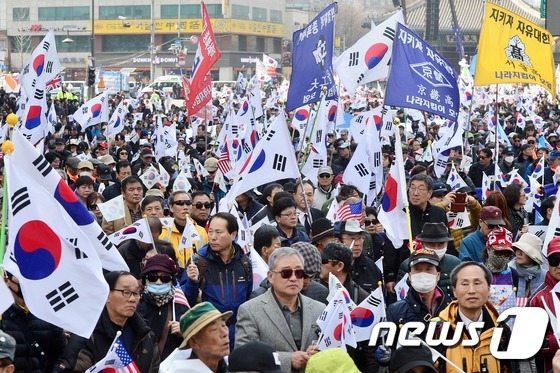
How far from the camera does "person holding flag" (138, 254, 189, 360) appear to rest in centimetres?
681

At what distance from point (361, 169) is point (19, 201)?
7146 mm

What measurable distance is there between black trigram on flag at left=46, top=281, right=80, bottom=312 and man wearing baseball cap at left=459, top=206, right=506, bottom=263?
3764 millimetres

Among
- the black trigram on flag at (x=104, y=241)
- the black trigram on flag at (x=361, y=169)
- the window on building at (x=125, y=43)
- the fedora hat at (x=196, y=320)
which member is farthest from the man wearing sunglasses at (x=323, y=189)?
the window on building at (x=125, y=43)

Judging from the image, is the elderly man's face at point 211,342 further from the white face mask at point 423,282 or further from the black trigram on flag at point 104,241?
the white face mask at point 423,282

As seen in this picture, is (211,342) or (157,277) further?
(157,277)

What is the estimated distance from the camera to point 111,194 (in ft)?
40.1

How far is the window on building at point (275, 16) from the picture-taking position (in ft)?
317

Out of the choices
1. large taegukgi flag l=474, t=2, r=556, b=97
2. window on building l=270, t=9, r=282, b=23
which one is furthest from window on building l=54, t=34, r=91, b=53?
large taegukgi flag l=474, t=2, r=556, b=97

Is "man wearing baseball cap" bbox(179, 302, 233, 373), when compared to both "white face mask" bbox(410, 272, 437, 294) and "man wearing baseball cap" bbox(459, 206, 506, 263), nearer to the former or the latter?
"white face mask" bbox(410, 272, 437, 294)

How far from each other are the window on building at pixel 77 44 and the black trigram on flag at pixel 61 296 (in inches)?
3463

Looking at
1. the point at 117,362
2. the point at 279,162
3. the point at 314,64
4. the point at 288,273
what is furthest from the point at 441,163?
the point at 117,362

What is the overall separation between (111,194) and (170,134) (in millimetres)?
8920

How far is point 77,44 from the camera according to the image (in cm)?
9319

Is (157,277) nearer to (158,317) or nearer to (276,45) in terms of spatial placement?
(158,317)
